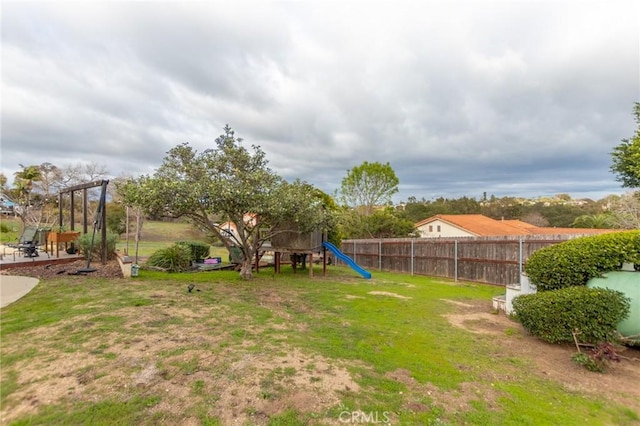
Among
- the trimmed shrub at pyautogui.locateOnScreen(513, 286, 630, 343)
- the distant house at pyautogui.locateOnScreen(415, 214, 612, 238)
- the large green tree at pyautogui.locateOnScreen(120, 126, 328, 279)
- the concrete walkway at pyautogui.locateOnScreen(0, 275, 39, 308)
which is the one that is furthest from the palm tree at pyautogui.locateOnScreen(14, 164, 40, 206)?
the distant house at pyautogui.locateOnScreen(415, 214, 612, 238)

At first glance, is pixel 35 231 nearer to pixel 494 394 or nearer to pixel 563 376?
pixel 494 394

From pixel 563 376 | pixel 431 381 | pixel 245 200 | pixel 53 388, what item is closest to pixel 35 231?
pixel 245 200

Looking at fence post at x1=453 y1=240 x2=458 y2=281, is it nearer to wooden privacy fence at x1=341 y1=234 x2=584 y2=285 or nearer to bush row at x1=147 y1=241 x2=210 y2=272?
wooden privacy fence at x1=341 y1=234 x2=584 y2=285

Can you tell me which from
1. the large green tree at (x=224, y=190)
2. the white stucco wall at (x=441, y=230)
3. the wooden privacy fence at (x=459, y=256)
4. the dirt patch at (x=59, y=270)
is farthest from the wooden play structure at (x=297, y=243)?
the white stucco wall at (x=441, y=230)

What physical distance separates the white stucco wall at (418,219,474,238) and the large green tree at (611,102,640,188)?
12.5 meters

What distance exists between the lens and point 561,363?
4.07 meters

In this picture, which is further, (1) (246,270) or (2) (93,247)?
(1) (246,270)

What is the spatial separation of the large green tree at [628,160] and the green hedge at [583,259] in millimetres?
10891

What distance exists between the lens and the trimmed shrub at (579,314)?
428cm

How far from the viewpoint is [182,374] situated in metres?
3.12

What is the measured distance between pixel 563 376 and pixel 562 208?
49.3 metres

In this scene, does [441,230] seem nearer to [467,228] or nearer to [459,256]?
[467,228]

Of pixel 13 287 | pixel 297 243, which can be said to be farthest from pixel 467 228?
pixel 13 287

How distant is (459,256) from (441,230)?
56.9 ft
